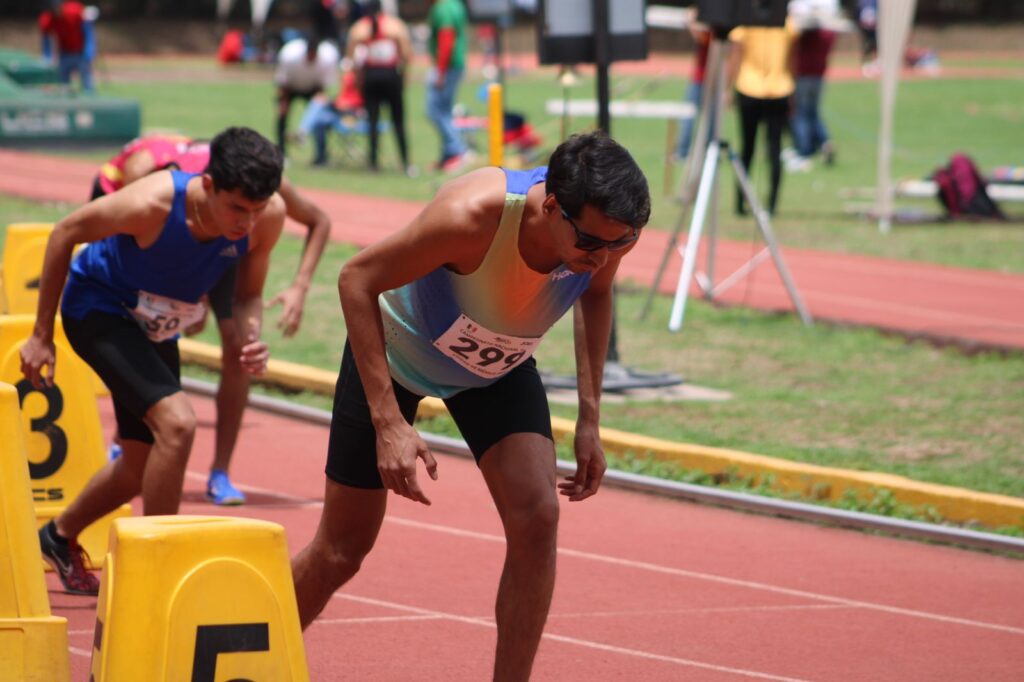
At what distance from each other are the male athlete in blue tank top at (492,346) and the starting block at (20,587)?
0.70m

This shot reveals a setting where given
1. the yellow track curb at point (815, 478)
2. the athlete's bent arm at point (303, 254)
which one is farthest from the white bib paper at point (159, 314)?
the yellow track curb at point (815, 478)

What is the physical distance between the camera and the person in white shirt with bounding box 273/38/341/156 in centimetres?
2148

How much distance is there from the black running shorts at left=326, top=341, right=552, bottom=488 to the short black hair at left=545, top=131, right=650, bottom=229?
0.72 metres

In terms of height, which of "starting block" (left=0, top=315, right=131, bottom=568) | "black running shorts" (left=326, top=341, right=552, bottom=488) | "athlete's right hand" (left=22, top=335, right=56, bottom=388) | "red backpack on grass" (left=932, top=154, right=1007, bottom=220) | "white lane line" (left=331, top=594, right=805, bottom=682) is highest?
"black running shorts" (left=326, top=341, right=552, bottom=488)

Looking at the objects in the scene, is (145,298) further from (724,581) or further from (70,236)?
(724,581)

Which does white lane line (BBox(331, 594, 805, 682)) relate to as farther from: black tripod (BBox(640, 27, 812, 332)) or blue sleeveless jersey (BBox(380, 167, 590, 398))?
black tripod (BBox(640, 27, 812, 332))

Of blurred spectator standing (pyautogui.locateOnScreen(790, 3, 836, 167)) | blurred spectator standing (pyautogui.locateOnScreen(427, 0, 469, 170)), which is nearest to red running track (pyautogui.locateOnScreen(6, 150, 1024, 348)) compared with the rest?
blurred spectator standing (pyautogui.locateOnScreen(427, 0, 469, 170))

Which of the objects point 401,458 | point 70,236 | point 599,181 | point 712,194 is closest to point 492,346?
point 401,458

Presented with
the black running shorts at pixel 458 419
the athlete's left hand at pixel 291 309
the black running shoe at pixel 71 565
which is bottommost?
the black running shoe at pixel 71 565

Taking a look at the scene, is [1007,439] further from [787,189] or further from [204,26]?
[204,26]

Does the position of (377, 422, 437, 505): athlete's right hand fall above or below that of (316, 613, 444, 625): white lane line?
above

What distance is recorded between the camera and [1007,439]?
30.6ft

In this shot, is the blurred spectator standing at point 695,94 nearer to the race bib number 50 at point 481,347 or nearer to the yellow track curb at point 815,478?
the yellow track curb at point 815,478

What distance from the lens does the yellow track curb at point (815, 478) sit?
312 inches
